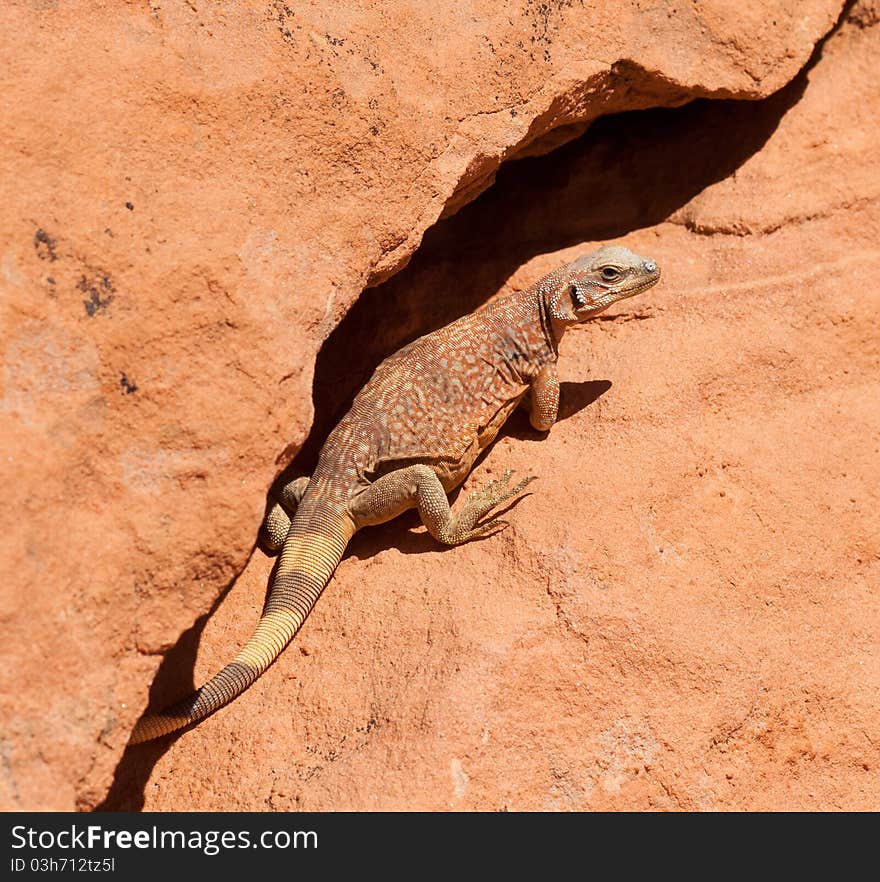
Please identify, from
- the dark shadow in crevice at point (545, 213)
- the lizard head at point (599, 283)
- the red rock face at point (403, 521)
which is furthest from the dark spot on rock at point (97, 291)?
the lizard head at point (599, 283)

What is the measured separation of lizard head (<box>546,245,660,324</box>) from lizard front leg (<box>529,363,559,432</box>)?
0.38 metres

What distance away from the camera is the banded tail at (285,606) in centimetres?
488

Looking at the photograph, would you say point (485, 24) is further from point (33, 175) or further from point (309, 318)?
point (33, 175)

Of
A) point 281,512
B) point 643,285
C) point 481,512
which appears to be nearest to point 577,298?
point 643,285

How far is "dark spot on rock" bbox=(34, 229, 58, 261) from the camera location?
4.25 metres

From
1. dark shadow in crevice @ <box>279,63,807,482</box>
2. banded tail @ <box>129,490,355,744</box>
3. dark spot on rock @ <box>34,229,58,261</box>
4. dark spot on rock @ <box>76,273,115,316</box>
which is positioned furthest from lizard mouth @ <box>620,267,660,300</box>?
Answer: dark spot on rock @ <box>34,229,58,261</box>

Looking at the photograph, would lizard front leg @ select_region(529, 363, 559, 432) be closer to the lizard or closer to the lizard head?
the lizard

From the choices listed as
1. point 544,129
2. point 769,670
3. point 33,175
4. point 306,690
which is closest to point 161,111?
point 33,175

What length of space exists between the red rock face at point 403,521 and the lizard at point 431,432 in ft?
0.54

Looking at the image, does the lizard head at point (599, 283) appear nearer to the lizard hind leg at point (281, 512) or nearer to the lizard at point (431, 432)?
the lizard at point (431, 432)

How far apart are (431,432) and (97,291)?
207 centimetres

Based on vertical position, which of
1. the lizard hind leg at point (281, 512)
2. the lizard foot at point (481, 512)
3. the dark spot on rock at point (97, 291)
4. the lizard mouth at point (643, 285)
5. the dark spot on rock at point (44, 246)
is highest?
the dark spot on rock at point (44, 246)

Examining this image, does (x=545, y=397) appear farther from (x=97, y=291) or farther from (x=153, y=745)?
(x=153, y=745)

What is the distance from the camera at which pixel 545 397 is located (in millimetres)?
5934
